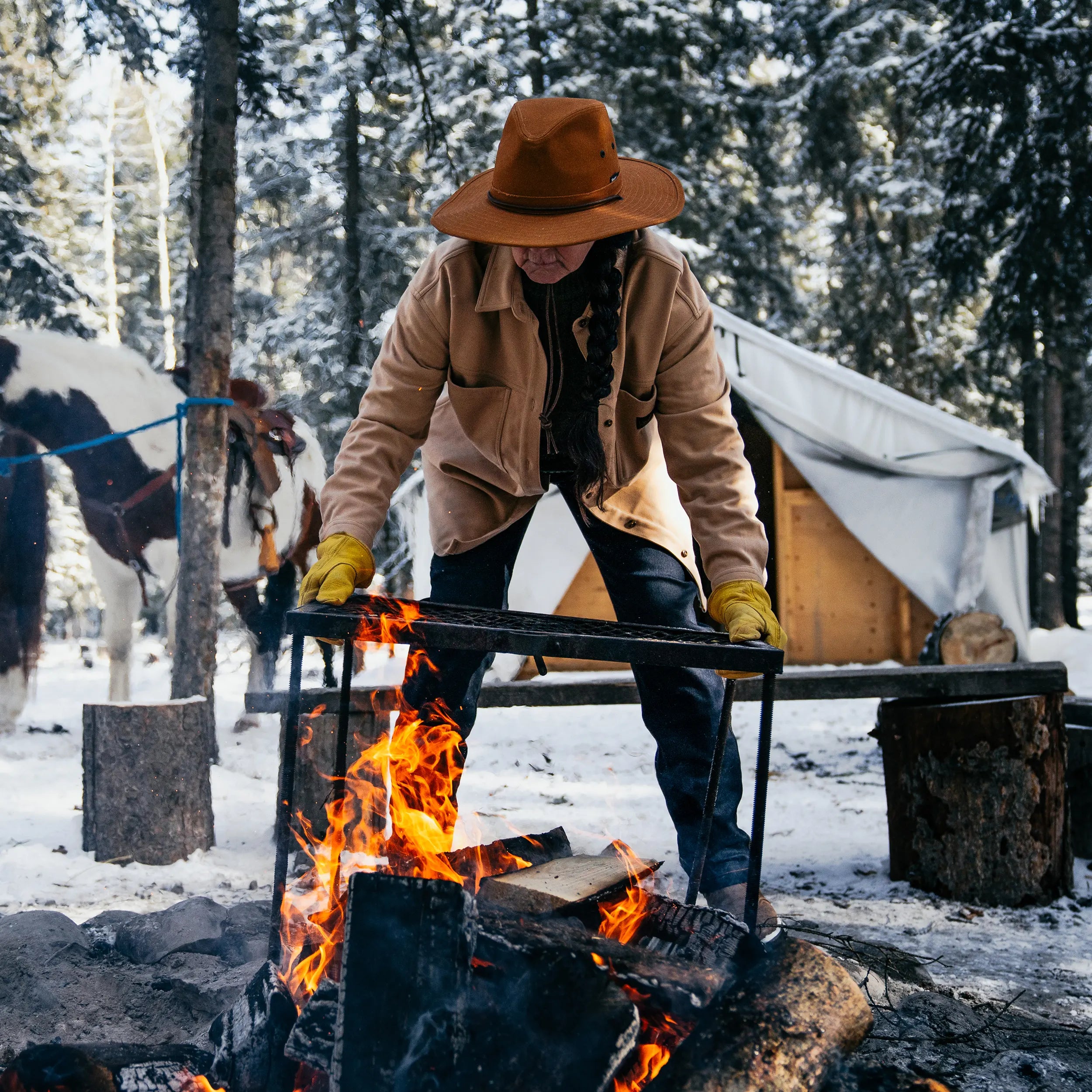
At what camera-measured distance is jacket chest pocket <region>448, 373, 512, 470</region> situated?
2.35 metres

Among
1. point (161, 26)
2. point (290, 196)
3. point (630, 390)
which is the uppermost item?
point (290, 196)

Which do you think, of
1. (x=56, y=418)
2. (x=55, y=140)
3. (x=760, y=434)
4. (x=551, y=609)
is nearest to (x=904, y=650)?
(x=760, y=434)

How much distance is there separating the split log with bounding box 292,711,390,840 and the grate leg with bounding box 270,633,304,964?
1.88 meters

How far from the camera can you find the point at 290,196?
14.2 m

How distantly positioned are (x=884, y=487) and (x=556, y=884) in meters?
7.53

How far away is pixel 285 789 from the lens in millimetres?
1677

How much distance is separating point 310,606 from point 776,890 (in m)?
2.28

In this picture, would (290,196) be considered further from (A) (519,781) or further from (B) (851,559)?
(A) (519,781)

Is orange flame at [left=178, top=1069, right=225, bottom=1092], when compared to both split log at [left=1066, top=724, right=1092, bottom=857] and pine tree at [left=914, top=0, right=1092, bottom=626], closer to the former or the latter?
split log at [left=1066, top=724, right=1092, bottom=857]

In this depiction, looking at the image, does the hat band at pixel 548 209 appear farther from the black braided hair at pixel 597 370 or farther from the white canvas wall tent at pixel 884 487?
the white canvas wall tent at pixel 884 487

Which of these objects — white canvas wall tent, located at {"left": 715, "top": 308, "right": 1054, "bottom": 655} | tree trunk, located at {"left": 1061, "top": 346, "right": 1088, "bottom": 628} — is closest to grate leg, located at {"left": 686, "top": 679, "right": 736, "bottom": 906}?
white canvas wall tent, located at {"left": 715, "top": 308, "right": 1054, "bottom": 655}

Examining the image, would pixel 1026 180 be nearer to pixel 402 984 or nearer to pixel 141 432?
pixel 141 432

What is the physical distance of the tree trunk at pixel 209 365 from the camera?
16.1 ft

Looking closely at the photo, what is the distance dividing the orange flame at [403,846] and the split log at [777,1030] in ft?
1.92
